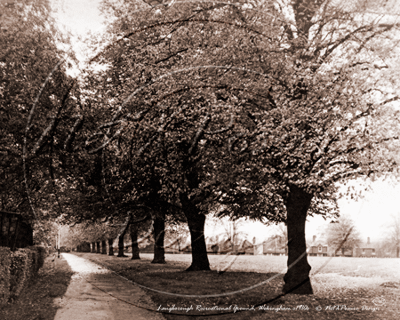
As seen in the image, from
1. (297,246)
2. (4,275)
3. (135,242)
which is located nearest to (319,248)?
(135,242)

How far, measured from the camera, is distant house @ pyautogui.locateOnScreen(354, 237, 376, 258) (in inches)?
2788

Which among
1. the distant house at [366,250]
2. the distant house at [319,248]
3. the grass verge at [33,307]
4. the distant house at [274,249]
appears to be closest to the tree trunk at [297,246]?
the grass verge at [33,307]

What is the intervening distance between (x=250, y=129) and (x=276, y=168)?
185 cm

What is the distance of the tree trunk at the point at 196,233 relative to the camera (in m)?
22.9

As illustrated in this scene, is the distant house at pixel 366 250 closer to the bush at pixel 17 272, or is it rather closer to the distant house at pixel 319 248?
the distant house at pixel 319 248

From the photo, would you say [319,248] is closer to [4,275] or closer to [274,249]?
[274,249]

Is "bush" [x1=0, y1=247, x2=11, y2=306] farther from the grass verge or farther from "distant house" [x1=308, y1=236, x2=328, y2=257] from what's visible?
"distant house" [x1=308, y1=236, x2=328, y2=257]

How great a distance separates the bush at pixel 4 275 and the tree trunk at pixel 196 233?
40.8 feet

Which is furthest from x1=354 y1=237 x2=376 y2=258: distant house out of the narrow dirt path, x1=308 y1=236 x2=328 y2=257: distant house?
the narrow dirt path

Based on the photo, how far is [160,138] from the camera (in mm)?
15250

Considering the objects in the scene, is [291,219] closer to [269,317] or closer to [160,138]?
[269,317]

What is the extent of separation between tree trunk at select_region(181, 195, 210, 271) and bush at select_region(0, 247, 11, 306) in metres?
12.4

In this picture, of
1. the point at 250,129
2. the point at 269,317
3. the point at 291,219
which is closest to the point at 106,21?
the point at 250,129

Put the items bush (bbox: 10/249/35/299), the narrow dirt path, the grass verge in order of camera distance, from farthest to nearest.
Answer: bush (bbox: 10/249/35/299) → the narrow dirt path → the grass verge
